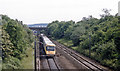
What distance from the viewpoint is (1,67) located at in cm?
1670

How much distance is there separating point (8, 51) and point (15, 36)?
202 inches

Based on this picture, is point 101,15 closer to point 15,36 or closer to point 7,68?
point 15,36

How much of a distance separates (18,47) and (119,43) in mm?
16271

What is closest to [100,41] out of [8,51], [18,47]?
[18,47]

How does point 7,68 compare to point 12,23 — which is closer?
point 7,68

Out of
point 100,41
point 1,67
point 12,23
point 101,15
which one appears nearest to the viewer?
point 1,67

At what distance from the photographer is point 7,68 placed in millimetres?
17875

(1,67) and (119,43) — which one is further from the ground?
(119,43)

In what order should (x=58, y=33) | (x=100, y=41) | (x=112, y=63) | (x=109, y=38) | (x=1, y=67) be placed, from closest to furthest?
(x=1, y=67), (x=112, y=63), (x=109, y=38), (x=100, y=41), (x=58, y=33)

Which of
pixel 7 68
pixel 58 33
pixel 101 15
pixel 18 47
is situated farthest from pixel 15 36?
pixel 58 33

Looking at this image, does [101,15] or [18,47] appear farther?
[101,15]

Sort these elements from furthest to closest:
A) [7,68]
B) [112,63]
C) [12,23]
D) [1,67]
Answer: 1. [12,23]
2. [112,63]
3. [7,68]
4. [1,67]

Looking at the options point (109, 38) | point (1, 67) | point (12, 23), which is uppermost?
point (12, 23)

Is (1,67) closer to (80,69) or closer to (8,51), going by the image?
(8,51)
